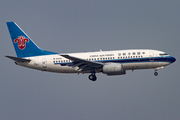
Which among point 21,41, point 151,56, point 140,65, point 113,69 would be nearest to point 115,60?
point 113,69

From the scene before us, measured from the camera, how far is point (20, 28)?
53.9 meters

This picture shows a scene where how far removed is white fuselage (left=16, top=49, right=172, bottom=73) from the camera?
156 ft

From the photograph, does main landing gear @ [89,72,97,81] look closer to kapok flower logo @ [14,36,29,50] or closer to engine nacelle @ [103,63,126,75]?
engine nacelle @ [103,63,126,75]

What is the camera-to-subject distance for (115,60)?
47719 millimetres

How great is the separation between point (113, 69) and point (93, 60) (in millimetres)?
4258

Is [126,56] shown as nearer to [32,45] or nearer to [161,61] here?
[161,61]

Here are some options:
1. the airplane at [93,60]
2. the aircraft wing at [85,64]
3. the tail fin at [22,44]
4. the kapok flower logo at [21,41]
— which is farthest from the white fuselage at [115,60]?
the kapok flower logo at [21,41]

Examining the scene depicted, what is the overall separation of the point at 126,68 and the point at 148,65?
3659 mm

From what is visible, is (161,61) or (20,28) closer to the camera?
(161,61)

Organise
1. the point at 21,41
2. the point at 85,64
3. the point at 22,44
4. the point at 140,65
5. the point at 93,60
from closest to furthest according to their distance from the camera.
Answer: the point at 140,65, the point at 85,64, the point at 93,60, the point at 22,44, the point at 21,41

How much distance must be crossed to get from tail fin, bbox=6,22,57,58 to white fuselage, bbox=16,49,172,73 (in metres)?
2.03

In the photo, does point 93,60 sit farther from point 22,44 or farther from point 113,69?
point 22,44

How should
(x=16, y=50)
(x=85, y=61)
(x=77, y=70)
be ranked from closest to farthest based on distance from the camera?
(x=85, y=61) < (x=77, y=70) < (x=16, y=50)

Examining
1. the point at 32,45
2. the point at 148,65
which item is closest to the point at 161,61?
the point at 148,65
